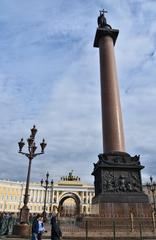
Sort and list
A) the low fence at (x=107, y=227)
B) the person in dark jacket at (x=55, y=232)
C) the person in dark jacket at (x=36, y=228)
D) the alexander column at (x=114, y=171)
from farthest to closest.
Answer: the alexander column at (x=114, y=171)
the low fence at (x=107, y=227)
the person in dark jacket at (x=36, y=228)
the person in dark jacket at (x=55, y=232)

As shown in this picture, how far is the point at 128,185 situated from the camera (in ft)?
54.4

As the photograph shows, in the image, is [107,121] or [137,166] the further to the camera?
[107,121]

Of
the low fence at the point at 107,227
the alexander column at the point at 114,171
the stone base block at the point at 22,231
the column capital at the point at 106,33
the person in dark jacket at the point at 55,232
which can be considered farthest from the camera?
the column capital at the point at 106,33

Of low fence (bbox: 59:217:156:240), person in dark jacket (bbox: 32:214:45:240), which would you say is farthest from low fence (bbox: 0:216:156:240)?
person in dark jacket (bbox: 32:214:45:240)

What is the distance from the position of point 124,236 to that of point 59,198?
273ft

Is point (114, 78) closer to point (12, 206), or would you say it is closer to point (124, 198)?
point (124, 198)

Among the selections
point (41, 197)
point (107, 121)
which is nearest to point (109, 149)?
point (107, 121)

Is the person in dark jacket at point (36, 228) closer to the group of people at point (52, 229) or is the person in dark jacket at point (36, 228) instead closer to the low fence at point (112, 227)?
the group of people at point (52, 229)

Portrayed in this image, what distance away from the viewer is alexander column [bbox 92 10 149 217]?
15742 millimetres

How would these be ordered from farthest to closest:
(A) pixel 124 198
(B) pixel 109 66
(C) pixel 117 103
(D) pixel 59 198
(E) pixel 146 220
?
(D) pixel 59 198
(B) pixel 109 66
(C) pixel 117 103
(A) pixel 124 198
(E) pixel 146 220

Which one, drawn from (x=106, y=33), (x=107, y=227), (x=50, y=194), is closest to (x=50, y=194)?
(x=50, y=194)

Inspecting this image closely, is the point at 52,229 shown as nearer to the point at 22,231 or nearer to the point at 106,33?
the point at 22,231

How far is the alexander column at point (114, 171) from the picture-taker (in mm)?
15742

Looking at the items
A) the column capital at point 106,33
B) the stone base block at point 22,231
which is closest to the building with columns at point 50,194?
the column capital at point 106,33
